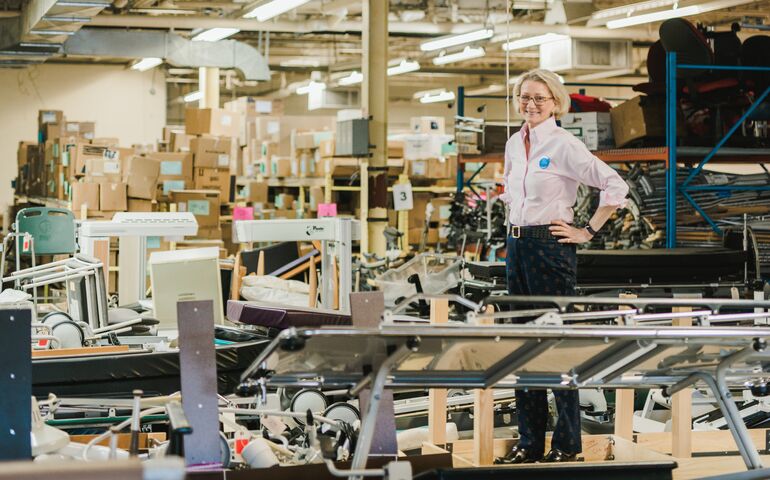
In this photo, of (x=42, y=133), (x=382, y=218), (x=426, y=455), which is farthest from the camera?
(x=42, y=133)

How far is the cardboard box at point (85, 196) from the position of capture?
11398mm

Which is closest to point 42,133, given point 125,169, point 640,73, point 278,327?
point 125,169

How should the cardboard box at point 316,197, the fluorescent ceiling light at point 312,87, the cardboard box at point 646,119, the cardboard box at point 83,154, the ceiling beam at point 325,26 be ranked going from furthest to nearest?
the fluorescent ceiling light at point 312,87
the ceiling beam at point 325,26
the cardboard box at point 316,197
the cardboard box at point 83,154
the cardboard box at point 646,119

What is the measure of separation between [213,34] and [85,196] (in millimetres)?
3690

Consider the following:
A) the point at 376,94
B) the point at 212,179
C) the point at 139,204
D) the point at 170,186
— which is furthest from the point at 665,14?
the point at 139,204

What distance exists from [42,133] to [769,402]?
42.5 feet

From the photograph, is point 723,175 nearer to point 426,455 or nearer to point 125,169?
point 426,455

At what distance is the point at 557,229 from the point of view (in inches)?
153

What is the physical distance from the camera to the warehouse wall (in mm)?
20000

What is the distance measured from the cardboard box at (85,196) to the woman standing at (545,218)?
8.15m

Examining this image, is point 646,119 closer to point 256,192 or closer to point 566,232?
point 566,232

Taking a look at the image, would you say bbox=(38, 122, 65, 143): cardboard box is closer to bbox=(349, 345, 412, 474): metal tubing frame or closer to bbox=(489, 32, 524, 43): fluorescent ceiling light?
bbox=(489, 32, 524, 43): fluorescent ceiling light

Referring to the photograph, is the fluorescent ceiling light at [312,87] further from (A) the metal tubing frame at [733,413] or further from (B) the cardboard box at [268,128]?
(A) the metal tubing frame at [733,413]

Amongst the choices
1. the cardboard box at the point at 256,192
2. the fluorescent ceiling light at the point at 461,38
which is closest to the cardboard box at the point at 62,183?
the cardboard box at the point at 256,192
